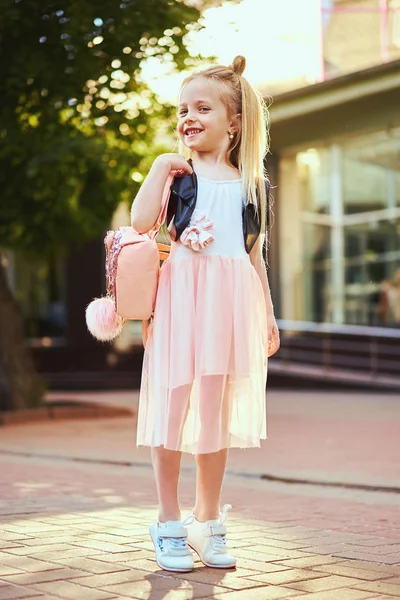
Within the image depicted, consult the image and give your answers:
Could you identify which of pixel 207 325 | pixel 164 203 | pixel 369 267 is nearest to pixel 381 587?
pixel 207 325

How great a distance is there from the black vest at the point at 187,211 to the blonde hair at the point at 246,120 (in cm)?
4

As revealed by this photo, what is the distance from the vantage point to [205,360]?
164 inches

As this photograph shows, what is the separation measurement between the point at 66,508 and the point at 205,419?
2231 millimetres

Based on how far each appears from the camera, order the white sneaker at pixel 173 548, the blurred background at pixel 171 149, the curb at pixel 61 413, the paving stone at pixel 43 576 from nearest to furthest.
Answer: the paving stone at pixel 43 576, the white sneaker at pixel 173 548, the blurred background at pixel 171 149, the curb at pixel 61 413

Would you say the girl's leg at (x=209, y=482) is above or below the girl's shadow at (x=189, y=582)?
above

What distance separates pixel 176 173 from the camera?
432 centimetres

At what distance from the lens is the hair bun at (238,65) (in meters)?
4.46

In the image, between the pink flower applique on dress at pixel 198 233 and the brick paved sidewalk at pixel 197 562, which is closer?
the brick paved sidewalk at pixel 197 562

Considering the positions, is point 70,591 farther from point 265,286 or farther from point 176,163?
point 176,163

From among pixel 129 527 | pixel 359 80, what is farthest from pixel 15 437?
pixel 359 80

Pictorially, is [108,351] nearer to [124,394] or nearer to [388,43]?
[124,394]

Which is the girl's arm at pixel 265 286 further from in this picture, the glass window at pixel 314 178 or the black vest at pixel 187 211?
A: the glass window at pixel 314 178

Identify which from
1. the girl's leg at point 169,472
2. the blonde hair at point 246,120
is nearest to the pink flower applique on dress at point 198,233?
the blonde hair at point 246,120

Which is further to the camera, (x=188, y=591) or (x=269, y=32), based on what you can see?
(x=269, y=32)
